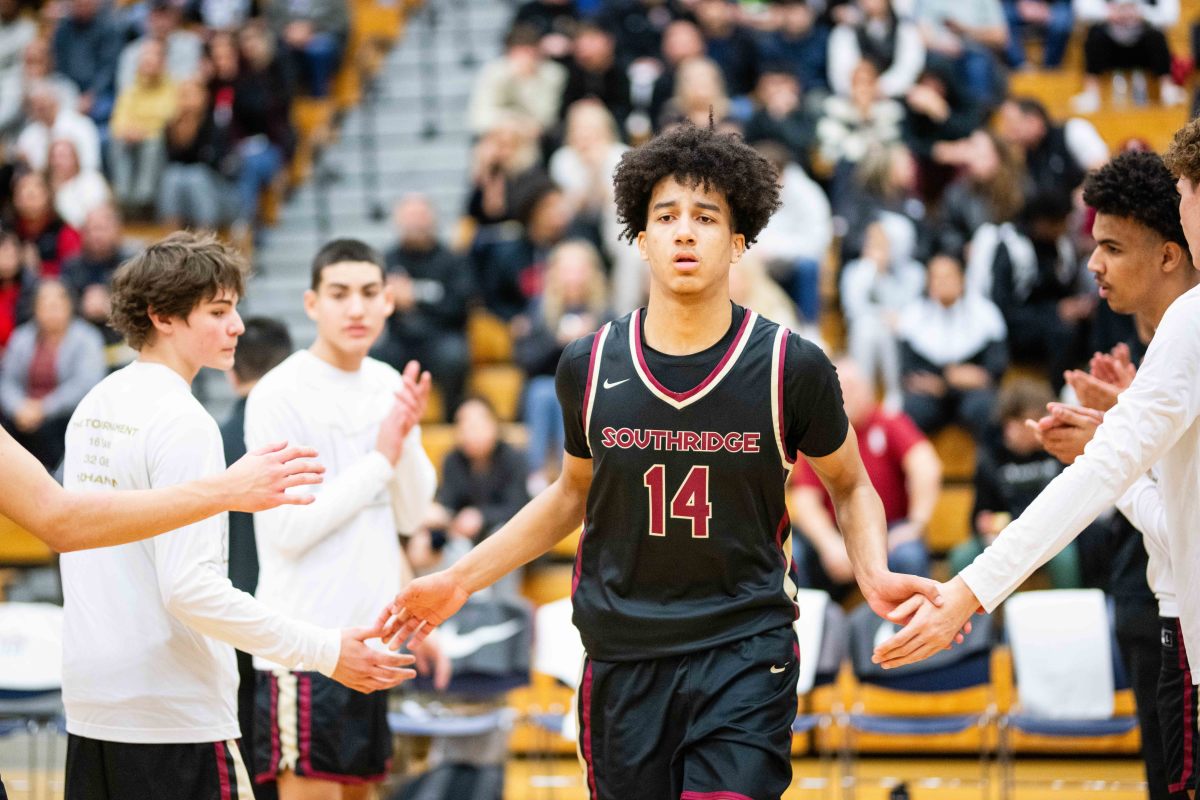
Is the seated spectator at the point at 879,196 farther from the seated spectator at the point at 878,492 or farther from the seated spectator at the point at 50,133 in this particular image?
the seated spectator at the point at 50,133

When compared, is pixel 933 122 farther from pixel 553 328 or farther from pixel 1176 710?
pixel 1176 710

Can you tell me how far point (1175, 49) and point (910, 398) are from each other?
5.47 metres

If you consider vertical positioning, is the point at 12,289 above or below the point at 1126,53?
below

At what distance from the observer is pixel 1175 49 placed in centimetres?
1322

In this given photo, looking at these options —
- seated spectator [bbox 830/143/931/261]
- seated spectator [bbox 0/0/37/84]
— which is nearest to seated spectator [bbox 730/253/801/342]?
seated spectator [bbox 830/143/931/261]

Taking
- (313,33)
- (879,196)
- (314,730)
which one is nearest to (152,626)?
(314,730)

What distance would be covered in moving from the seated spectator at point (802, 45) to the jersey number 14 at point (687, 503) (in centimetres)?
916

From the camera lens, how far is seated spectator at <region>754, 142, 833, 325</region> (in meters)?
10.7

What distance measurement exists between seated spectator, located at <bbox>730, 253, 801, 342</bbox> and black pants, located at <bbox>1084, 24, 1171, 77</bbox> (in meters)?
4.40

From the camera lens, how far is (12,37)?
51.3 ft

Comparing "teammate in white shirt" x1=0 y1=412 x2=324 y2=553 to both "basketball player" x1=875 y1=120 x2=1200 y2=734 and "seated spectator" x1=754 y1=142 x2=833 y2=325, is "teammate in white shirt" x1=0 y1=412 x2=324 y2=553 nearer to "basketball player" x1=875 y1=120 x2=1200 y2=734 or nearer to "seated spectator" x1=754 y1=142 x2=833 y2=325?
"basketball player" x1=875 y1=120 x2=1200 y2=734

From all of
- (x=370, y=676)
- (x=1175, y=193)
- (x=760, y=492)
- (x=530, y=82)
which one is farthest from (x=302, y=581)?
(x=530, y=82)

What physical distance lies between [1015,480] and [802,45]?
5478 mm

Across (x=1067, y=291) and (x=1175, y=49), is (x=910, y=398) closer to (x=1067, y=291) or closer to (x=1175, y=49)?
(x=1067, y=291)
